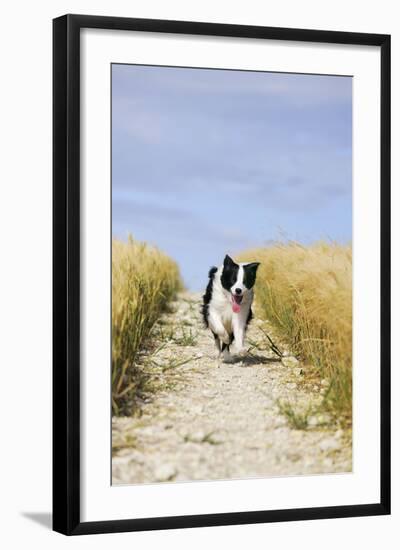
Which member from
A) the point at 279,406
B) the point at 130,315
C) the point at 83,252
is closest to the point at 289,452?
the point at 279,406

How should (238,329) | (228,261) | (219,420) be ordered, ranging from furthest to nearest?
(238,329) → (228,261) → (219,420)

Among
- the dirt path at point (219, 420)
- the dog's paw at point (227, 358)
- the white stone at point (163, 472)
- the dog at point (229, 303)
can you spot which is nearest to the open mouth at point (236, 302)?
the dog at point (229, 303)

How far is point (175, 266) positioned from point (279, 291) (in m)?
0.56

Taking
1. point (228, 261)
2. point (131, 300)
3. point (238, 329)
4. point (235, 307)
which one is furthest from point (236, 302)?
point (131, 300)

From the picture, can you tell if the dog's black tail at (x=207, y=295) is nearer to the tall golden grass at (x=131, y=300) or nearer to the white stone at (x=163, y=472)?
the tall golden grass at (x=131, y=300)

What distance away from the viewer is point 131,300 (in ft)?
15.2

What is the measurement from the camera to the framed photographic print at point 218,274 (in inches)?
174

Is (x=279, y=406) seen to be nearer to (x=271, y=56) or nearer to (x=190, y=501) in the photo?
(x=190, y=501)

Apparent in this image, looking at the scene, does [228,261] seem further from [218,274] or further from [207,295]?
[207,295]

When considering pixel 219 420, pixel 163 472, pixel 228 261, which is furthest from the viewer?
pixel 228 261

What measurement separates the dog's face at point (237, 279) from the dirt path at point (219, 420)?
0.14 metres

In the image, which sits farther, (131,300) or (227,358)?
(227,358)

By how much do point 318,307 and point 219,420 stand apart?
75 centimetres

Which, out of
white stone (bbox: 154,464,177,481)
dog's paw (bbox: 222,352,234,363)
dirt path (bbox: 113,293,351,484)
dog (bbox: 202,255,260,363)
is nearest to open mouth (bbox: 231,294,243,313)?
dog (bbox: 202,255,260,363)
